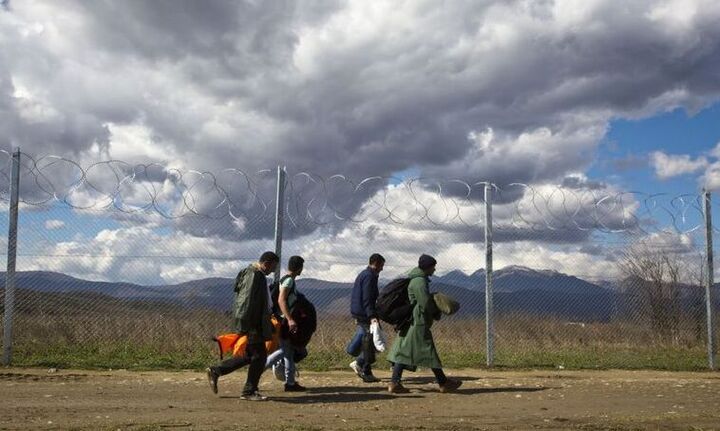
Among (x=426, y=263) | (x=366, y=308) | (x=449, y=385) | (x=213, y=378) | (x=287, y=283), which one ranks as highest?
(x=426, y=263)

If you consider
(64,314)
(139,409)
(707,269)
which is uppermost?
(707,269)

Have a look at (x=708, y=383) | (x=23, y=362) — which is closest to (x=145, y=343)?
(x=23, y=362)

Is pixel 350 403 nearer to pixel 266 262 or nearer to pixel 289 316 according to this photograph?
pixel 289 316

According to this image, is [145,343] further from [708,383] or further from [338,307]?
[708,383]

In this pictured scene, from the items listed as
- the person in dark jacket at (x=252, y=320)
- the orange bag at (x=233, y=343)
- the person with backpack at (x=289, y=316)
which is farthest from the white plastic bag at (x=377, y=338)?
the person in dark jacket at (x=252, y=320)

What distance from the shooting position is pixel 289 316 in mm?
9102

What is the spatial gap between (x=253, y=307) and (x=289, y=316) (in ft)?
2.51

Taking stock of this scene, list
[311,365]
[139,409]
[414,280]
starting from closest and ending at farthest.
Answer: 1. [139,409]
2. [414,280]
3. [311,365]

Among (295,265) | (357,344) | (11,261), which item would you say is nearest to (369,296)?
(357,344)

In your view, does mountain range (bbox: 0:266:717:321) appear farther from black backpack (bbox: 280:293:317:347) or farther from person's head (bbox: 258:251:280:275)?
person's head (bbox: 258:251:280:275)

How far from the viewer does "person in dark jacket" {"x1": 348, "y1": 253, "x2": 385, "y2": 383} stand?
392 inches

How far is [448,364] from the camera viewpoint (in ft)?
39.5

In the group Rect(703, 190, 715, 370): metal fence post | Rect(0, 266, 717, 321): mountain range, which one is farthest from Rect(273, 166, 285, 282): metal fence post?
Rect(703, 190, 715, 370): metal fence post

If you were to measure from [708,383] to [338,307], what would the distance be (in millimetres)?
5348
